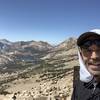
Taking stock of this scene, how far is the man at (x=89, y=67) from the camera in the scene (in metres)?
2.58

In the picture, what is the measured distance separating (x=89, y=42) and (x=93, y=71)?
343mm

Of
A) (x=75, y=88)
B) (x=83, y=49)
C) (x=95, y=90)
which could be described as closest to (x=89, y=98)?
(x=95, y=90)

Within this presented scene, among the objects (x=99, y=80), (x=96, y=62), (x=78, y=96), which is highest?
(x=96, y=62)

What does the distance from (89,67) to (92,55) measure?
4.5 inches

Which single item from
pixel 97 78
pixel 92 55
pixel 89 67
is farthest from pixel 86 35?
pixel 97 78

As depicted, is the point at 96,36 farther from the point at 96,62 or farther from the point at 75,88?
the point at 75,88

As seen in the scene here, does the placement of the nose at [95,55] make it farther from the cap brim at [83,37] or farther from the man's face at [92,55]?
the cap brim at [83,37]

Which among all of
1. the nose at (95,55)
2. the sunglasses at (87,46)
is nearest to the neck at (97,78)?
the nose at (95,55)

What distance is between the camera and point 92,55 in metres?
2.67

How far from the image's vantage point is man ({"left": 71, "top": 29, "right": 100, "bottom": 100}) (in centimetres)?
258

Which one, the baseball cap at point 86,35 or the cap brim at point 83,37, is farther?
the cap brim at point 83,37

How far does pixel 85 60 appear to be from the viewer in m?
2.78

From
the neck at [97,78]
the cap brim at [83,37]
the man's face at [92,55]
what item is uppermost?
the cap brim at [83,37]

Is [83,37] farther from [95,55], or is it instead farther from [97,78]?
[97,78]
